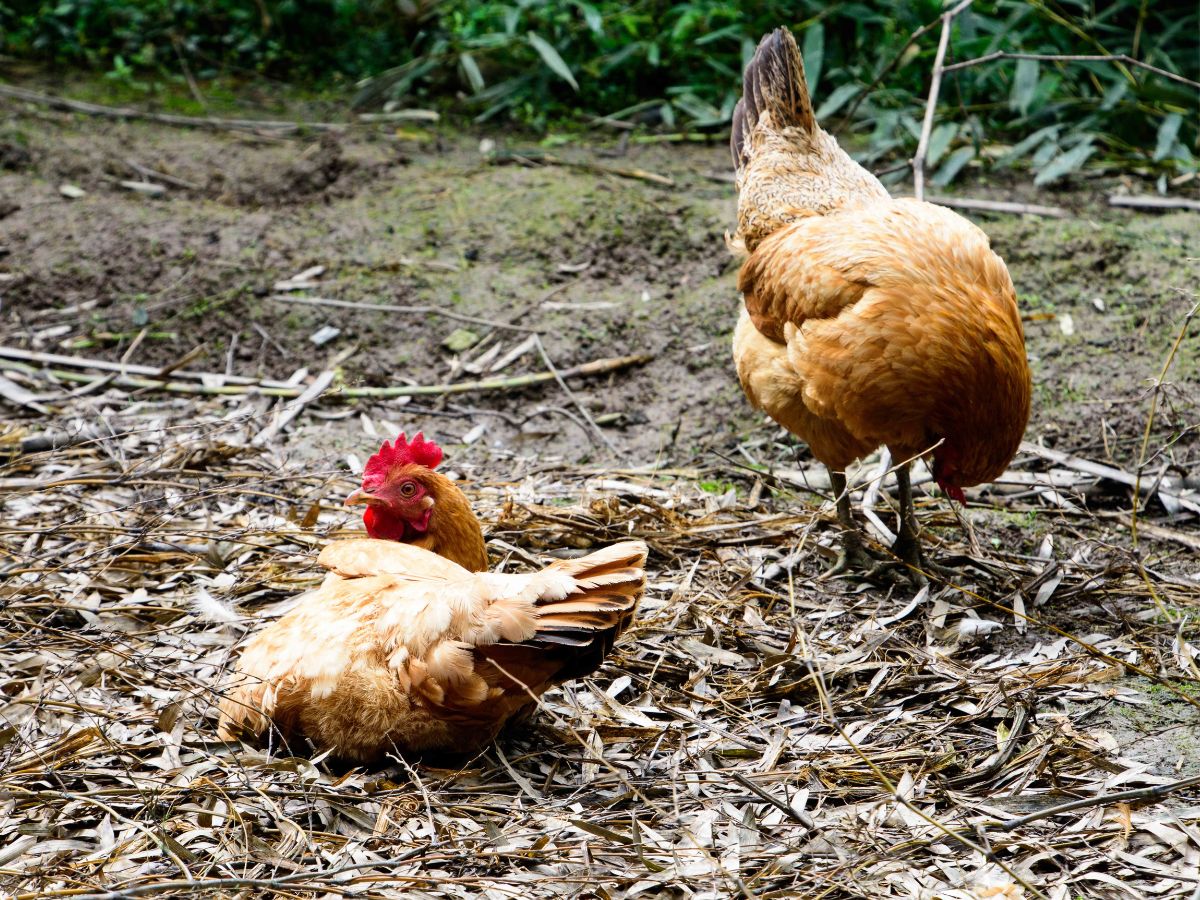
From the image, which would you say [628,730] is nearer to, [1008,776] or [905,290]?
[1008,776]

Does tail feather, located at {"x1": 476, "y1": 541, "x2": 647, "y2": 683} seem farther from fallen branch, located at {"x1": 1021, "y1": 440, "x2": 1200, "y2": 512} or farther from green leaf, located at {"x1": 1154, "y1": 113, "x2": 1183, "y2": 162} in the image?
green leaf, located at {"x1": 1154, "y1": 113, "x2": 1183, "y2": 162}

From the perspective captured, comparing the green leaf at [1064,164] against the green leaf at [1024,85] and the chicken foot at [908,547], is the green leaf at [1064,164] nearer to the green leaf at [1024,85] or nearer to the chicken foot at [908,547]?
the green leaf at [1024,85]

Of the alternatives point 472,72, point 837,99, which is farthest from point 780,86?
point 472,72

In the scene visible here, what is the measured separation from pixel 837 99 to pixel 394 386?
3727 millimetres

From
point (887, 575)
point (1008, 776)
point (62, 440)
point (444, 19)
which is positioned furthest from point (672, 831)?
point (444, 19)

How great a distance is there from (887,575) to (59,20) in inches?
340

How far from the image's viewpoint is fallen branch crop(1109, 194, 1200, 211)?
6.72 metres

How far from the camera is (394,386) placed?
6008 mm

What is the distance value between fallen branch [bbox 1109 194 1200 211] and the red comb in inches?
200

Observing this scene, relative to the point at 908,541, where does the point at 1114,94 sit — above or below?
above

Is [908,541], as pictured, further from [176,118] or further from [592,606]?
[176,118]

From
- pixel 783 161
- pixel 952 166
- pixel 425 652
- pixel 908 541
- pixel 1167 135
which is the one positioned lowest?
pixel 908 541

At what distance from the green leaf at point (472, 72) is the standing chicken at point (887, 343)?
4.27 m

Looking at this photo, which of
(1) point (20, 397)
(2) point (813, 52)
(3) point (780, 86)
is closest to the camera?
(3) point (780, 86)
